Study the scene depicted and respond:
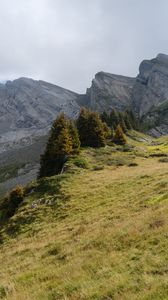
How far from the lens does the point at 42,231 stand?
87.4ft

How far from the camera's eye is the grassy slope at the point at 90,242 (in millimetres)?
12508

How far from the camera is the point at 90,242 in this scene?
59.7 feet

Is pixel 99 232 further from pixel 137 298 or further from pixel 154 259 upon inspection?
pixel 137 298

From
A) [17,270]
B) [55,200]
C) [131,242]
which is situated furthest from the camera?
[55,200]

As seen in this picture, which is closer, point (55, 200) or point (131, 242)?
point (131, 242)

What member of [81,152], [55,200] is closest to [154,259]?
[55,200]

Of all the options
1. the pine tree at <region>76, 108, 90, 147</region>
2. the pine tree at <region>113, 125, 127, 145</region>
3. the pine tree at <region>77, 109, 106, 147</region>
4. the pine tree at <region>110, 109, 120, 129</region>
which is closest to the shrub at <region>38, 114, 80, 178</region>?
the pine tree at <region>77, 109, 106, 147</region>

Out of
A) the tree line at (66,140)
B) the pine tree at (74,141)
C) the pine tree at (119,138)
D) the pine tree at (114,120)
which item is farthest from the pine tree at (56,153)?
the pine tree at (114,120)

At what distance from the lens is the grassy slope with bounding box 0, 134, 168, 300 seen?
41.0 ft

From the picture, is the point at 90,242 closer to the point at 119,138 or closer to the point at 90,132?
the point at 90,132

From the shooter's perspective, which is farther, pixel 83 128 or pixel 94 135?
pixel 83 128

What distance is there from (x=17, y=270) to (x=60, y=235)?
5312 millimetres

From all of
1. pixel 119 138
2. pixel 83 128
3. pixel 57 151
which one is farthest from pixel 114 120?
pixel 57 151

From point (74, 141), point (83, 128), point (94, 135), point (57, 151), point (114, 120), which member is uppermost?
point (114, 120)
